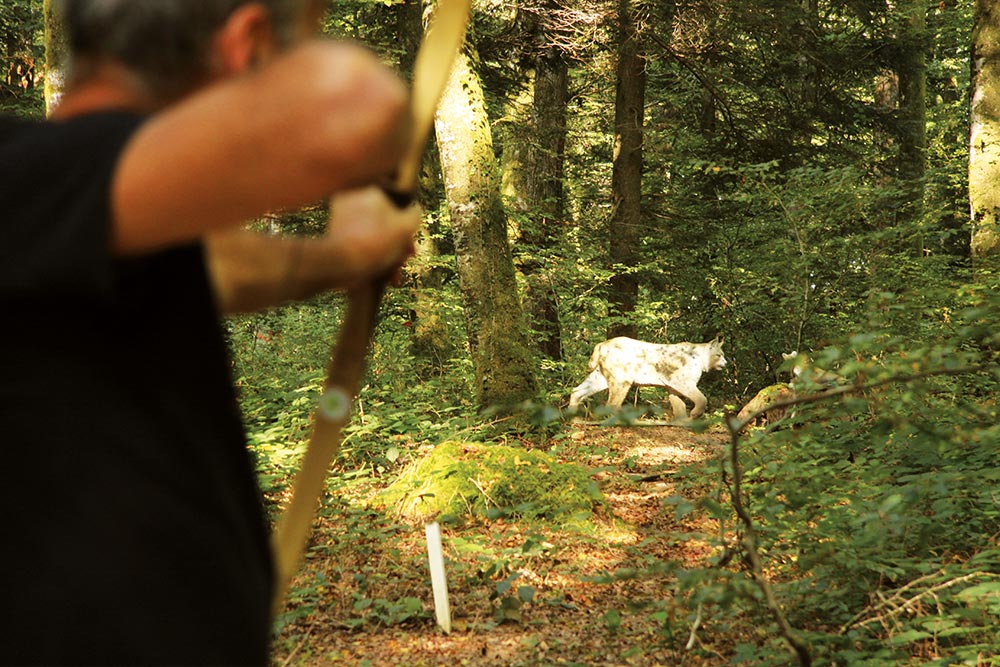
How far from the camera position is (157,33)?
902mm

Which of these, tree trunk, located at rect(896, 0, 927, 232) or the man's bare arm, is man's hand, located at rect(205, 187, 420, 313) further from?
tree trunk, located at rect(896, 0, 927, 232)

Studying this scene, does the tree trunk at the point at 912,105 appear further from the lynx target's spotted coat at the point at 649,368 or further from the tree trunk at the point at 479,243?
the tree trunk at the point at 479,243

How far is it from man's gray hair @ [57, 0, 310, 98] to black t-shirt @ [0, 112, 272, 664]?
0.07m

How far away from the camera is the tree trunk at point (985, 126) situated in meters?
9.63

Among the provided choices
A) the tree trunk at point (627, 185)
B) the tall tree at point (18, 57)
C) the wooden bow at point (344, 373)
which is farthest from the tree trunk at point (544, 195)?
the wooden bow at point (344, 373)

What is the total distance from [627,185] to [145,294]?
44.1 ft

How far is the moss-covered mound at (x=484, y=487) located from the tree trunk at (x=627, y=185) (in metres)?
6.14

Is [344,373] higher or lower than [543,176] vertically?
higher

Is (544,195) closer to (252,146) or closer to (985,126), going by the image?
(985,126)

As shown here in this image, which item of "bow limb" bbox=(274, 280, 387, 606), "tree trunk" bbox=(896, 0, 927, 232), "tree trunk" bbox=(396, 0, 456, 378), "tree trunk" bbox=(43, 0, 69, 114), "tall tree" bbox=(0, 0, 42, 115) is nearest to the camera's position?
"bow limb" bbox=(274, 280, 387, 606)

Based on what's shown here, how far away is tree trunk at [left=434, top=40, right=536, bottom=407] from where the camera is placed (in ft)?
31.0

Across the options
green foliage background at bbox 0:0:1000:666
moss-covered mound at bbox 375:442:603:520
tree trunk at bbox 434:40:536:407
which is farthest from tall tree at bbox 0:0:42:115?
moss-covered mound at bbox 375:442:603:520

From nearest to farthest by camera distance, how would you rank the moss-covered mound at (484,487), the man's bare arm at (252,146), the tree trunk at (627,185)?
1. the man's bare arm at (252,146)
2. the moss-covered mound at (484,487)
3. the tree trunk at (627,185)

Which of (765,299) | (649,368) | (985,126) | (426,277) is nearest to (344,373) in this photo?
(985,126)
